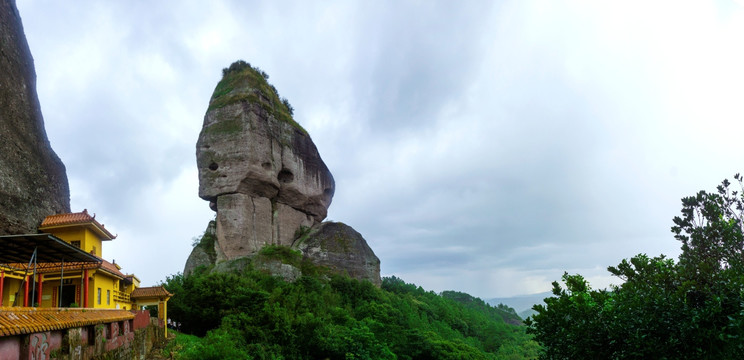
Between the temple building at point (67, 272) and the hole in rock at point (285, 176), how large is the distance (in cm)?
1423

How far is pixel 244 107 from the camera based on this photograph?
1294 inches

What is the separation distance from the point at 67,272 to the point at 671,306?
654 inches

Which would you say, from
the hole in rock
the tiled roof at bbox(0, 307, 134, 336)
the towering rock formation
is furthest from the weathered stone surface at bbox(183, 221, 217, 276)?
the tiled roof at bbox(0, 307, 134, 336)

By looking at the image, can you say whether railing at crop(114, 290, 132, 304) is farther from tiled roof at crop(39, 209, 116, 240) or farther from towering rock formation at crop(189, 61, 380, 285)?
towering rock formation at crop(189, 61, 380, 285)

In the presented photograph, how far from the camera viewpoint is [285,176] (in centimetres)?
3525

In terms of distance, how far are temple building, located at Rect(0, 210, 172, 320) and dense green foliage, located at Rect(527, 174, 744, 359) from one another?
33.5 ft

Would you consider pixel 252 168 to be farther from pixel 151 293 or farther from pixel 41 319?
pixel 41 319

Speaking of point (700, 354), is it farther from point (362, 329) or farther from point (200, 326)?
point (200, 326)

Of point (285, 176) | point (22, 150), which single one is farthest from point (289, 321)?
point (285, 176)

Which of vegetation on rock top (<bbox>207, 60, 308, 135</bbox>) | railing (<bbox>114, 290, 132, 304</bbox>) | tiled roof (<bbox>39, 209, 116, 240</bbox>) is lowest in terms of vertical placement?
railing (<bbox>114, 290, 132, 304</bbox>)

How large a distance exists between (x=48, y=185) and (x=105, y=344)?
511 inches

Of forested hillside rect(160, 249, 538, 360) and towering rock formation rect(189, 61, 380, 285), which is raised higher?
towering rock formation rect(189, 61, 380, 285)

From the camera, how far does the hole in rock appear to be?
115 ft

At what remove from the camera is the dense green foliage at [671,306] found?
23.7ft
